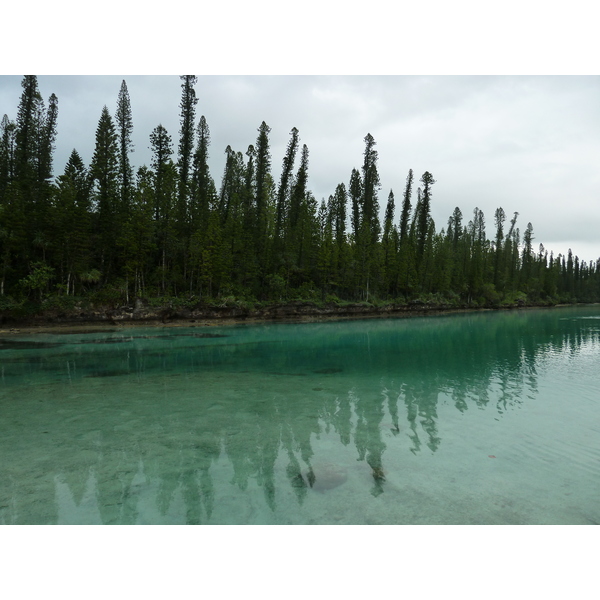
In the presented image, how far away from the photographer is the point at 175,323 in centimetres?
3512

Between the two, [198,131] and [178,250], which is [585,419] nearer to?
[178,250]

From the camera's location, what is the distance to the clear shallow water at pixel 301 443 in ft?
16.4

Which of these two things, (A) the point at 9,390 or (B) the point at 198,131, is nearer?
(A) the point at 9,390

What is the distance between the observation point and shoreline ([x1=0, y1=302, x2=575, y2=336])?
2969 cm

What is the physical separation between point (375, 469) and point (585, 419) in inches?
235

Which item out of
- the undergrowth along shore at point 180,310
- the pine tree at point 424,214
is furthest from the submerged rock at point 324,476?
the pine tree at point 424,214

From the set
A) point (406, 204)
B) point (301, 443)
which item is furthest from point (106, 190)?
point (406, 204)

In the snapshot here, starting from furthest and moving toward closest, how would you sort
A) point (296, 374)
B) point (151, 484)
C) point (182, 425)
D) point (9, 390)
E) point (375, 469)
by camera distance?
point (296, 374) < point (9, 390) < point (182, 425) < point (375, 469) < point (151, 484)

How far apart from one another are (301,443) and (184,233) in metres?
36.8

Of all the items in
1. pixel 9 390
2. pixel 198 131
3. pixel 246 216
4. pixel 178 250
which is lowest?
pixel 9 390

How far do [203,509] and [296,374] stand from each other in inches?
373

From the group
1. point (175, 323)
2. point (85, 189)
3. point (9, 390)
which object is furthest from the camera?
point (85, 189)

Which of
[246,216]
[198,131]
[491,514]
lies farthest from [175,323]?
[491,514]

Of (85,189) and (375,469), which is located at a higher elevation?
(85,189)
